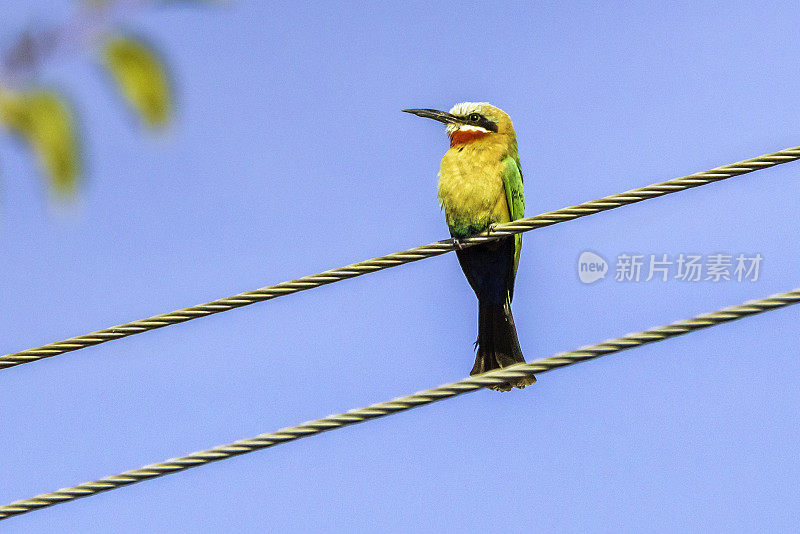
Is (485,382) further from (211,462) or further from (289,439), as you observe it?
(211,462)

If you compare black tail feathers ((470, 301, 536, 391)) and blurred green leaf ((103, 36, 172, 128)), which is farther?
black tail feathers ((470, 301, 536, 391))

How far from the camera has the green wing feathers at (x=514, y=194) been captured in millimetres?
6266

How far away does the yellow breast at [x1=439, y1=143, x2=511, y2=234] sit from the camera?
A: 6.18m

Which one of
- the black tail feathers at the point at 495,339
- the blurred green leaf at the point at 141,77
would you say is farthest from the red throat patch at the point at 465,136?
the blurred green leaf at the point at 141,77

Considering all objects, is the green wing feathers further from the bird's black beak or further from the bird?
the bird's black beak

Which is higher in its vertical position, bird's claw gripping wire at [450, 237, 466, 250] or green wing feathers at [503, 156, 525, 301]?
green wing feathers at [503, 156, 525, 301]

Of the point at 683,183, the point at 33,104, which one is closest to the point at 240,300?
the point at 33,104

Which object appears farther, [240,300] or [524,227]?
[524,227]

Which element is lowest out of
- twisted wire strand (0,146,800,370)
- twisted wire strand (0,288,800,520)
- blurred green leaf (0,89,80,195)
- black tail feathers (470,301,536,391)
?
black tail feathers (470,301,536,391)

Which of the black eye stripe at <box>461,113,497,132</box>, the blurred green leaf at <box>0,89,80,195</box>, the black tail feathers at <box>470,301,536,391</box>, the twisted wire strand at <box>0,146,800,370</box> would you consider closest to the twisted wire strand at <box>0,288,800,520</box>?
the twisted wire strand at <box>0,146,800,370</box>

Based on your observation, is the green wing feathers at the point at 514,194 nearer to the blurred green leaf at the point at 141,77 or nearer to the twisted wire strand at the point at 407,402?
the twisted wire strand at the point at 407,402

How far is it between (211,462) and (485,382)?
0.90m

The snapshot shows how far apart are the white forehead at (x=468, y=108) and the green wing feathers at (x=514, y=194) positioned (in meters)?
0.44

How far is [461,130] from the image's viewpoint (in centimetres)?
665
